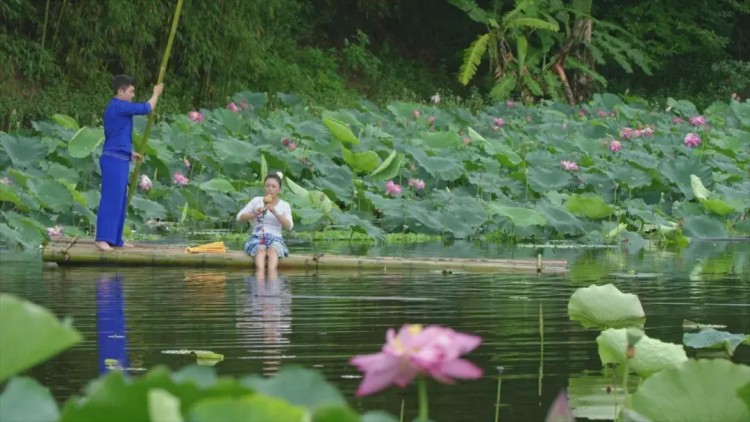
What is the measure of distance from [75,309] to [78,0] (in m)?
12.4

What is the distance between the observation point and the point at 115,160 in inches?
403

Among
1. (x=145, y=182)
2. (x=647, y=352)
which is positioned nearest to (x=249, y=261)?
(x=145, y=182)

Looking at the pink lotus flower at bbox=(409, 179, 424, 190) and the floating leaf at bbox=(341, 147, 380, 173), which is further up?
the floating leaf at bbox=(341, 147, 380, 173)

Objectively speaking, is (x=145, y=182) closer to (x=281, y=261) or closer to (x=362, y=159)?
(x=362, y=159)

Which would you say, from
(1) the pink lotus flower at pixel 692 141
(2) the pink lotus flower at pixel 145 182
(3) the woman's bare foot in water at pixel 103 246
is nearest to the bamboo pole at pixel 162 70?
(3) the woman's bare foot in water at pixel 103 246

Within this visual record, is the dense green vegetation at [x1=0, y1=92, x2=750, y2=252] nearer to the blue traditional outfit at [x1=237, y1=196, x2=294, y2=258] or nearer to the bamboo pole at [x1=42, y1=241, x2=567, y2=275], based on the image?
the bamboo pole at [x1=42, y1=241, x2=567, y2=275]

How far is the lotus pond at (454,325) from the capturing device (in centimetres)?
412

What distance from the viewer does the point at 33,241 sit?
1134 cm

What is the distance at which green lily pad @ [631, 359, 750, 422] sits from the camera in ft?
9.98

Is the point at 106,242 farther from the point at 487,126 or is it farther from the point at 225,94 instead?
the point at 225,94

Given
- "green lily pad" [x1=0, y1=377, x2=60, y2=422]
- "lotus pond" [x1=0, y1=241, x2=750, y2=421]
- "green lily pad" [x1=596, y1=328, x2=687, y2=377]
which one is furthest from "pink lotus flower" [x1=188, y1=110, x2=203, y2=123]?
"green lily pad" [x1=0, y1=377, x2=60, y2=422]

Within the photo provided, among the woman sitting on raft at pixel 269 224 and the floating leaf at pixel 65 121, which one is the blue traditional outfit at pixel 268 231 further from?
the floating leaf at pixel 65 121

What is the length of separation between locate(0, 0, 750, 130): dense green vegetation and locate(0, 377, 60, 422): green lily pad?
15407 mm

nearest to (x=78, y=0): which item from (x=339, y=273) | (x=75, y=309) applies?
(x=339, y=273)
